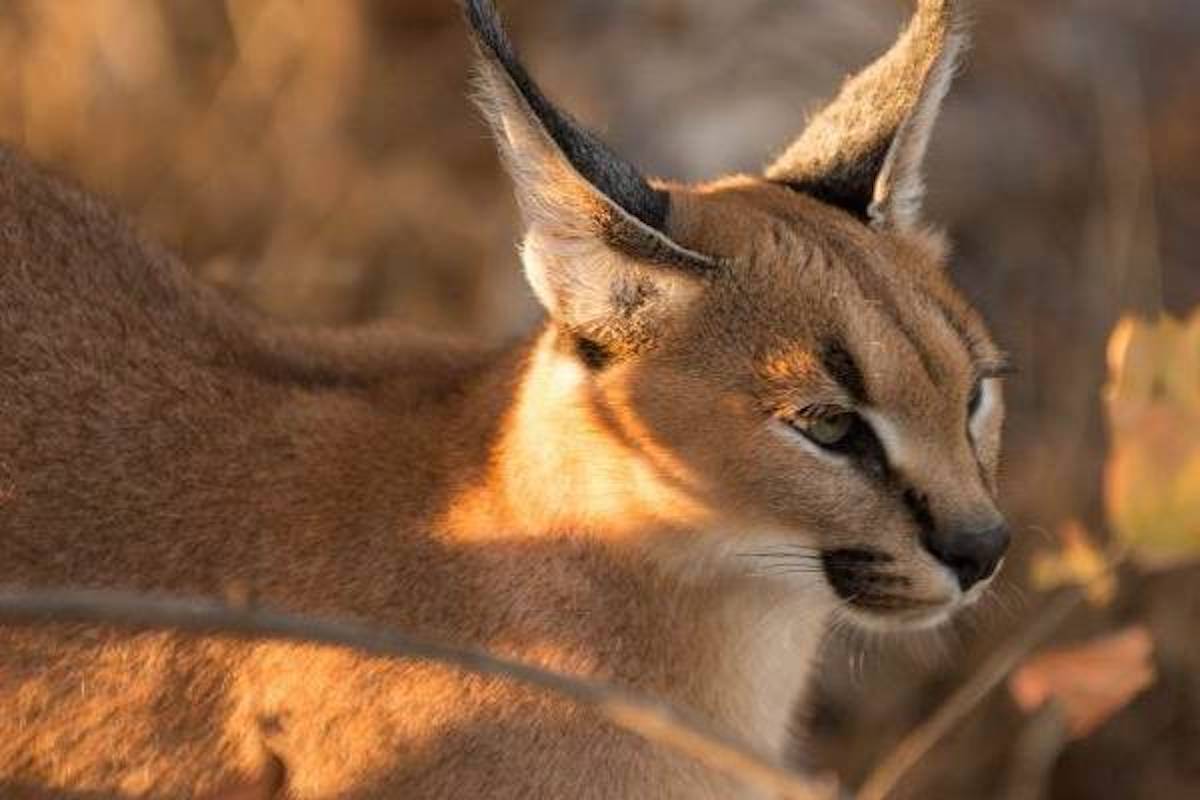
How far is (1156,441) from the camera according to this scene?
3176mm

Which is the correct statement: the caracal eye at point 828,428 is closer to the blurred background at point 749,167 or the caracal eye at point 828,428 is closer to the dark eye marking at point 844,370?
the dark eye marking at point 844,370

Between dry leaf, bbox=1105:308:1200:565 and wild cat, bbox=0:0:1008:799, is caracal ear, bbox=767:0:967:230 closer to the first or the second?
wild cat, bbox=0:0:1008:799

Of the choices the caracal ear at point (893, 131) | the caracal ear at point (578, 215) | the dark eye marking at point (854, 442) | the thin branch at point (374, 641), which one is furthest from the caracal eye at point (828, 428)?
the thin branch at point (374, 641)

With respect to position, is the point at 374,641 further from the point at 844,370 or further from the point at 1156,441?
the point at 844,370

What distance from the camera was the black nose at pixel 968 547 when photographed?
3.61 meters

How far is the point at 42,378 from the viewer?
394 cm

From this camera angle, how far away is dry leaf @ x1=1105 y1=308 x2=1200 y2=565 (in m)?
3.13

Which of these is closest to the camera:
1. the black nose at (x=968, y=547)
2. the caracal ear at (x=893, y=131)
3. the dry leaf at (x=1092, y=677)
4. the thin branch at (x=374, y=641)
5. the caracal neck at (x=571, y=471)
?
the thin branch at (x=374, y=641)

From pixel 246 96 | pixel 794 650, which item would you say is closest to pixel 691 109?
pixel 246 96

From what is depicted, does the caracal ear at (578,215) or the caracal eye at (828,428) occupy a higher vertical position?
the caracal ear at (578,215)

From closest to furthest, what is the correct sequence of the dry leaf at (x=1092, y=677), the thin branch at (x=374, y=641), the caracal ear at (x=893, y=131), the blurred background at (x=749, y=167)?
1. the thin branch at (x=374, y=641)
2. the dry leaf at (x=1092, y=677)
3. the caracal ear at (x=893, y=131)
4. the blurred background at (x=749, y=167)

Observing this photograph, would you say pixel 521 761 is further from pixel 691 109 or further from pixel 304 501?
pixel 691 109

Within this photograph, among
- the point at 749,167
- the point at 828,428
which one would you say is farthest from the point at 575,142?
the point at 749,167

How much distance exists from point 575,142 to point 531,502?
74 centimetres
